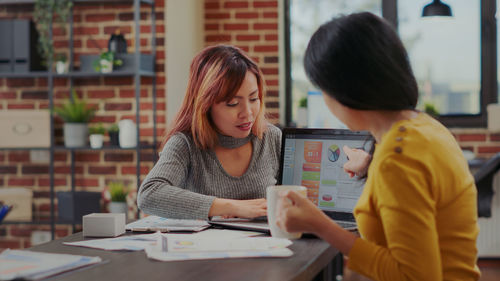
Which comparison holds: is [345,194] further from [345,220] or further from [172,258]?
[172,258]

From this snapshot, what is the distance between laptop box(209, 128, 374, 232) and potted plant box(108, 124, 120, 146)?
2359mm

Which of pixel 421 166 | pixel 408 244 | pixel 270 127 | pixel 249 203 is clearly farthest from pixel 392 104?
pixel 270 127

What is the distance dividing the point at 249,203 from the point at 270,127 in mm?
476

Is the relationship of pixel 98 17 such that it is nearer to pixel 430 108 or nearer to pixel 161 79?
pixel 161 79

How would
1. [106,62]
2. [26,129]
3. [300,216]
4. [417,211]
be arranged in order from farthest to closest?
[26,129] → [106,62] → [300,216] → [417,211]

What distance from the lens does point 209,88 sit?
1814 millimetres

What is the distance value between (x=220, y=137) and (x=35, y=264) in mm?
890

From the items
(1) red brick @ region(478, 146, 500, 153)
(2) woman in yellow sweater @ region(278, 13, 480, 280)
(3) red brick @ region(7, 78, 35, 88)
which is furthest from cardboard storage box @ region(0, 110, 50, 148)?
(2) woman in yellow sweater @ region(278, 13, 480, 280)

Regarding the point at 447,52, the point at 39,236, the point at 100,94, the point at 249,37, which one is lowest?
the point at 39,236

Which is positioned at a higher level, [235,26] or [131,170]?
[235,26]

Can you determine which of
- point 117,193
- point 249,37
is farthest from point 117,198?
point 249,37

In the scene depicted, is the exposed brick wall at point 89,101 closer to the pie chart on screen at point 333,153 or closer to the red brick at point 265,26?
the red brick at point 265,26

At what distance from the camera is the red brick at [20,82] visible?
410cm

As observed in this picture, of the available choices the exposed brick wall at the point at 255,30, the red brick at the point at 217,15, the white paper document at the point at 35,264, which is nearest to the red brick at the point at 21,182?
the exposed brick wall at the point at 255,30
